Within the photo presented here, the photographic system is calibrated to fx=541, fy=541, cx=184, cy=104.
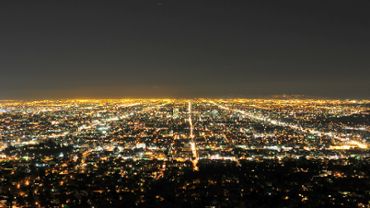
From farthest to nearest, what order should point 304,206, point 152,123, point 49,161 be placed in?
1. point 152,123
2. point 49,161
3. point 304,206

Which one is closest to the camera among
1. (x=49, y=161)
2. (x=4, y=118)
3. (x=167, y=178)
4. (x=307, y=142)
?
(x=167, y=178)

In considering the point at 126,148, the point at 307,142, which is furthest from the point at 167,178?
the point at 307,142

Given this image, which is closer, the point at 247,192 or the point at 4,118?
the point at 247,192

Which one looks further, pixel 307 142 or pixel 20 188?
pixel 307 142

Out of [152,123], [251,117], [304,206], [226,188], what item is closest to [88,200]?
[226,188]

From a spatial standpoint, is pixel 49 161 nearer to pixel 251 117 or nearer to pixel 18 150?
pixel 18 150

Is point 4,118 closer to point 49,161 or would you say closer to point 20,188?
point 49,161
